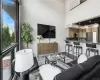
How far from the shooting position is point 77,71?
109cm

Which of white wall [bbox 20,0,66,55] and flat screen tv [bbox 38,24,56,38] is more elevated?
white wall [bbox 20,0,66,55]

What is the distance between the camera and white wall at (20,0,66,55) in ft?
16.9

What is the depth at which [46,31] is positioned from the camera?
5.62 m

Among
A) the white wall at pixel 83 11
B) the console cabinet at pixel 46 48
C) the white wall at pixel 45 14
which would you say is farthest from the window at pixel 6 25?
the white wall at pixel 83 11

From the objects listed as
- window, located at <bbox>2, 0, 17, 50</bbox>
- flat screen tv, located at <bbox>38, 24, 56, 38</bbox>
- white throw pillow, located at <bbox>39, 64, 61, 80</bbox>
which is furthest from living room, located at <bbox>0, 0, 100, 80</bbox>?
white throw pillow, located at <bbox>39, 64, 61, 80</bbox>

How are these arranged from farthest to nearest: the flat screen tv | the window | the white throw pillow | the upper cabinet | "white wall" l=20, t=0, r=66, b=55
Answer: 1. the flat screen tv
2. "white wall" l=20, t=0, r=66, b=55
3. the upper cabinet
4. the window
5. the white throw pillow

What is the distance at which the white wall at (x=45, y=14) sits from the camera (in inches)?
203

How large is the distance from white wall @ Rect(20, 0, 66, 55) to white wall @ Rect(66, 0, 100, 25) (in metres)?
0.62

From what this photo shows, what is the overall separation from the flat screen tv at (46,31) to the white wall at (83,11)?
4.60ft

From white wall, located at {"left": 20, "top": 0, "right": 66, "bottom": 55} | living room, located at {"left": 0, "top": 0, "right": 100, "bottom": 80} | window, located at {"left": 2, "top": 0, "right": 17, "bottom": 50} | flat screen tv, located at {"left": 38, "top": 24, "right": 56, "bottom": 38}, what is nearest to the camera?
window, located at {"left": 2, "top": 0, "right": 17, "bottom": 50}

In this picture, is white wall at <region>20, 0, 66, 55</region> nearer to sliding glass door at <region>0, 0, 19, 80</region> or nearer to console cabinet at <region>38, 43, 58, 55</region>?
console cabinet at <region>38, 43, 58, 55</region>

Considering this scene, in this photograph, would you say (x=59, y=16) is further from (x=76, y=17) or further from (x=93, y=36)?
(x=93, y=36)

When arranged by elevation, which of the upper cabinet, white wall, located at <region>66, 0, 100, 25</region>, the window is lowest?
the window

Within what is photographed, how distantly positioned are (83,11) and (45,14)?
250 centimetres
